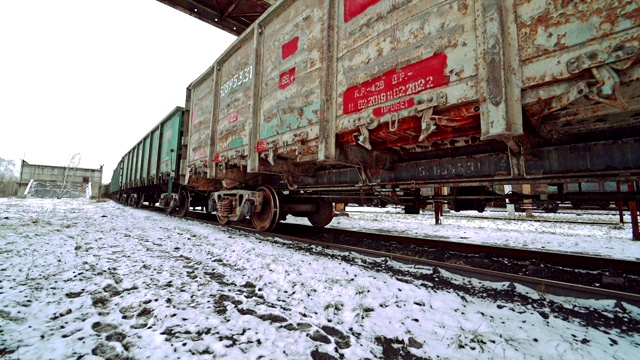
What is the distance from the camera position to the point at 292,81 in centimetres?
397

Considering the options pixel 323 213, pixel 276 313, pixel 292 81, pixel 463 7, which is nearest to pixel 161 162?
pixel 323 213

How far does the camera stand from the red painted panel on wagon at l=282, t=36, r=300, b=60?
13.2ft

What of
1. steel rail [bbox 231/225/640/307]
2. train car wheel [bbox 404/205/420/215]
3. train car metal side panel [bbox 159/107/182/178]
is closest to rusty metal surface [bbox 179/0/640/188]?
steel rail [bbox 231/225/640/307]

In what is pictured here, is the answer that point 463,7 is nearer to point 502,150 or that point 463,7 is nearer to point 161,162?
point 502,150

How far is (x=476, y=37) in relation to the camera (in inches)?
84.3

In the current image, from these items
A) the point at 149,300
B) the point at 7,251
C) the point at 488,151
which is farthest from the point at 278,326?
the point at 7,251

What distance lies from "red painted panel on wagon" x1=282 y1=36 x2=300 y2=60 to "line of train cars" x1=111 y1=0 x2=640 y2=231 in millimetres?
18

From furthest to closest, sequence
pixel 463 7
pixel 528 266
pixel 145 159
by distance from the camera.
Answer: pixel 145 159, pixel 528 266, pixel 463 7

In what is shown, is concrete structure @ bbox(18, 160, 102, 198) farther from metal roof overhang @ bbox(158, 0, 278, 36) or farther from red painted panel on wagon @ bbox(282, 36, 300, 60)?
red painted panel on wagon @ bbox(282, 36, 300, 60)

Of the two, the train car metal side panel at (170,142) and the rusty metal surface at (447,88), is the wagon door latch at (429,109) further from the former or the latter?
the train car metal side panel at (170,142)

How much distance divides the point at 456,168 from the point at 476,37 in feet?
4.89

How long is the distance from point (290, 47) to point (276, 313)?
3773 millimetres

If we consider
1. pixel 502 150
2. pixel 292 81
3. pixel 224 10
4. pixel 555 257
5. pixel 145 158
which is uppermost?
pixel 224 10

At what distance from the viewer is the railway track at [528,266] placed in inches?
88.7
